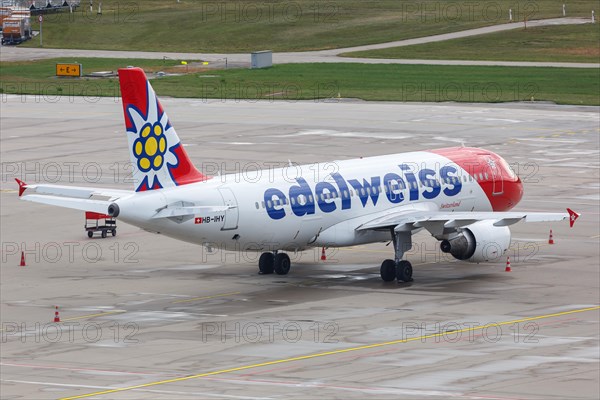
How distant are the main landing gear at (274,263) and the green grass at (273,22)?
345 ft

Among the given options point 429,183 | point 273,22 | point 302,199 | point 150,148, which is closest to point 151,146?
point 150,148

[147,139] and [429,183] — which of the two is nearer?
[147,139]

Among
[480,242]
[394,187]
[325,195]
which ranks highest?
[394,187]

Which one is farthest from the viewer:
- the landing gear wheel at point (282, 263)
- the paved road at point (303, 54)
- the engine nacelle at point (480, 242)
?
the paved road at point (303, 54)

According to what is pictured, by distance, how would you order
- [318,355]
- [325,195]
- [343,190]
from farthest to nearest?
1. [343,190]
2. [325,195]
3. [318,355]

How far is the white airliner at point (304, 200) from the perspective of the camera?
46.7 m

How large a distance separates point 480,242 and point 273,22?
4784 inches

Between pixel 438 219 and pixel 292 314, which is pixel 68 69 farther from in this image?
pixel 292 314

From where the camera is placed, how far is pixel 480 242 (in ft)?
172

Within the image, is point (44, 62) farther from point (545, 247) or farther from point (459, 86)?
point (545, 247)

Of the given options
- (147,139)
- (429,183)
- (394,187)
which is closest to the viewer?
(147,139)

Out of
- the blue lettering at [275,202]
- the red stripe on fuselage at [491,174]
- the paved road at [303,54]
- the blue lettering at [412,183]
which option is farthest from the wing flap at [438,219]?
the paved road at [303,54]

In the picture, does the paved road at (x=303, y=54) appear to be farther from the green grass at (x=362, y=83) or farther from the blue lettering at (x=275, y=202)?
the blue lettering at (x=275, y=202)

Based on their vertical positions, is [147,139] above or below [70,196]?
above
